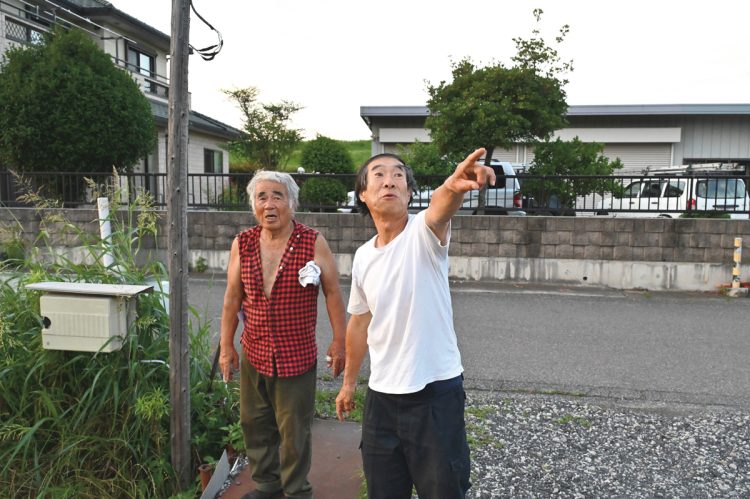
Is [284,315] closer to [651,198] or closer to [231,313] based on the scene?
[231,313]

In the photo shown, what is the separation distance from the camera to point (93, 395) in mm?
3162

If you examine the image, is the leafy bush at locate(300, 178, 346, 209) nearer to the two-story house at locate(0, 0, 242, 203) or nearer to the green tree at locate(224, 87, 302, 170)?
the two-story house at locate(0, 0, 242, 203)

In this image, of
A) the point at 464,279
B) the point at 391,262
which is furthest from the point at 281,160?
the point at 391,262

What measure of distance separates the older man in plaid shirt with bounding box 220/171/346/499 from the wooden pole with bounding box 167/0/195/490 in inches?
9.4

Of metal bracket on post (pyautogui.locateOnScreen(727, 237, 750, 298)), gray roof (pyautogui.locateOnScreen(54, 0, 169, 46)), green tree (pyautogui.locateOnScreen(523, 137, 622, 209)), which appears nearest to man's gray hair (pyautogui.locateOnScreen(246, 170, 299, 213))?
green tree (pyautogui.locateOnScreen(523, 137, 622, 209))

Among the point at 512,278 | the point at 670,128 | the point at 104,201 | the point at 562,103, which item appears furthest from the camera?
the point at 670,128

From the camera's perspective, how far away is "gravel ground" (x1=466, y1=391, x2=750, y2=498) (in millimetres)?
3162

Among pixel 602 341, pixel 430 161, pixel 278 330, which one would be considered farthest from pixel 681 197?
pixel 278 330

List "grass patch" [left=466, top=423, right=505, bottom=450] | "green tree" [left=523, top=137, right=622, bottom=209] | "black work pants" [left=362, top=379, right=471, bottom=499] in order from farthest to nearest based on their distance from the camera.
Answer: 1. "green tree" [left=523, top=137, right=622, bottom=209]
2. "grass patch" [left=466, top=423, right=505, bottom=450]
3. "black work pants" [left=362, top=379, right=471, bottom=499]

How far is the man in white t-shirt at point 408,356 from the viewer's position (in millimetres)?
2168

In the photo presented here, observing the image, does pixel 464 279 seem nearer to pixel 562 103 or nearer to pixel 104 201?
pixel 562 103

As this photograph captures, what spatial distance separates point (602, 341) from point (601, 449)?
2.91 m

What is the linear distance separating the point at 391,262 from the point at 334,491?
1.57 metres

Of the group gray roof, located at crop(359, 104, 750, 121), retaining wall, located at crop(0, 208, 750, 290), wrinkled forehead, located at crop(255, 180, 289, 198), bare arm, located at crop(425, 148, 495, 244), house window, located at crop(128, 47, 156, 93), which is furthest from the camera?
gray roof, located at crop(359, 104, 750, 121)
